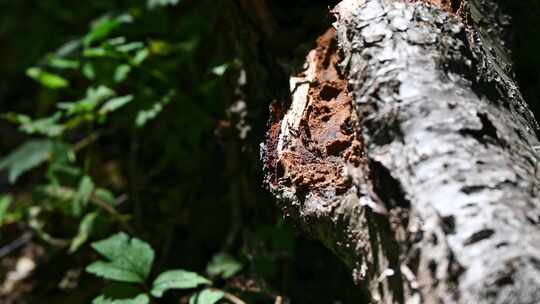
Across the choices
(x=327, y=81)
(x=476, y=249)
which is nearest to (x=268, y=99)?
(x=327, y=81)

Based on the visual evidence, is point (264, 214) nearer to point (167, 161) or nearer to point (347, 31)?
point (167, 161)

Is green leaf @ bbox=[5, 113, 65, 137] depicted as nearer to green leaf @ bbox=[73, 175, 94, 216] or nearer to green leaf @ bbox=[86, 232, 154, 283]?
green leaf @ bbox=[73, 175, 94, 216]

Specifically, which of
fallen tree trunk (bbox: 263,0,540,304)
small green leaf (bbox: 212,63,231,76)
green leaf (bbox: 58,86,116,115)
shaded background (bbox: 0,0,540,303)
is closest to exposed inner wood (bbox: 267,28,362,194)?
fallen tree trunk (bbox: 263,0,540,304)

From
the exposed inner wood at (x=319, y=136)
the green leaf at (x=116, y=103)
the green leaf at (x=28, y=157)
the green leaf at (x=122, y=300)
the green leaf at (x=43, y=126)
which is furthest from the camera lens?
the green leaf at (x=28, y=157)

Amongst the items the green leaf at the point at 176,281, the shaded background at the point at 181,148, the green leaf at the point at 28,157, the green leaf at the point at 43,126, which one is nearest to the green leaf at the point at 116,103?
the shaded background at the point at 181,148

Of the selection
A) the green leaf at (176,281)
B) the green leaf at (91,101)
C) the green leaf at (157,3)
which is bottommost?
the green leaf at (176,281)

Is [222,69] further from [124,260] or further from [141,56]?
[124,260]

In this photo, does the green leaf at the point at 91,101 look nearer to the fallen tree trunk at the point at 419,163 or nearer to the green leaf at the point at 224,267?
the green leaf at the point at 224,267

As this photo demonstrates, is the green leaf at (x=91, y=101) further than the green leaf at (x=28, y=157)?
No
